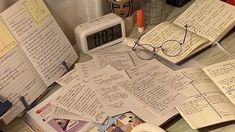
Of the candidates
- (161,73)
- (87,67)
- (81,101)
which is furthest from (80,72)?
(161,73)

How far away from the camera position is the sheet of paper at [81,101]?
99 cm

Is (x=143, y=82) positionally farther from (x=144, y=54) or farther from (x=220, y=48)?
(x=220, y=48)

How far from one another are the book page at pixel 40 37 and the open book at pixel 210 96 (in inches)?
14.9

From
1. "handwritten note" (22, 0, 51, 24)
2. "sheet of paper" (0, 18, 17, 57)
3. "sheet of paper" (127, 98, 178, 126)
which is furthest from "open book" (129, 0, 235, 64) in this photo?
"sheet of paper" (0, 18, 17, 57)

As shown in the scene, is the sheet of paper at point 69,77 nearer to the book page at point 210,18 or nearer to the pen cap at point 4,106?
the pen cap at point 4,106

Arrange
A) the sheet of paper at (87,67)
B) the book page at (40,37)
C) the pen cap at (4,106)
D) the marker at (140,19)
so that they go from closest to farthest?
the pen cap at (4,106) < the book page at (40,37) < the sheet of paper at (87,67) < the marker at (140,19)

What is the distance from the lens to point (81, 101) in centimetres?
103

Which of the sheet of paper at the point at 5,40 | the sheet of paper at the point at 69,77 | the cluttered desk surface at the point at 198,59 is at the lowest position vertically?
the cluttered desk surface at the point at 198,59

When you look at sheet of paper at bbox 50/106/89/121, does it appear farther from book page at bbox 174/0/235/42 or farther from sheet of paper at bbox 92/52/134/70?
book page at bbox 174/0/235/42

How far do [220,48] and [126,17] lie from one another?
34cm

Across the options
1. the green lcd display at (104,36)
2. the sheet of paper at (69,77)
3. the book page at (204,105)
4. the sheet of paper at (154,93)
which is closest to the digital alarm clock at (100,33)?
the green lcd display at (104,36)

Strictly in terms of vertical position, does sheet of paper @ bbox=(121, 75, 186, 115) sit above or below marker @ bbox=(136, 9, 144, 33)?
below

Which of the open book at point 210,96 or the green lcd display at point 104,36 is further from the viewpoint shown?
the green lcd display at point 104,36

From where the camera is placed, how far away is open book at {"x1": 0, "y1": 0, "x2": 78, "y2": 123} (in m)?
0.99
